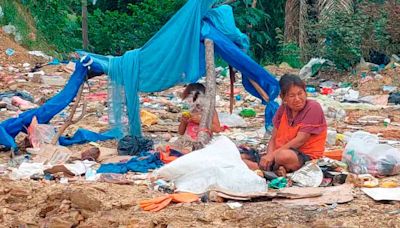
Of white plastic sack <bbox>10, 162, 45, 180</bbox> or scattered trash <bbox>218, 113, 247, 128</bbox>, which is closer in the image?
white plastic sack <bbox>10, 162, 45, 180</bbox>

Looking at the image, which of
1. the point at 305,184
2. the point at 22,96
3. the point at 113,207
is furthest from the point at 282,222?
the point at 22,96

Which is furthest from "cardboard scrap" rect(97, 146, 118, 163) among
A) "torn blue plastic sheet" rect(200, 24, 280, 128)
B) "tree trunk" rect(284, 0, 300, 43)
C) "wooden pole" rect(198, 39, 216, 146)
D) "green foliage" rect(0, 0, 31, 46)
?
"tree trunk" rect(284, 0, 300, 43)

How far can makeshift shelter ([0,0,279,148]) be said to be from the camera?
6.92 m

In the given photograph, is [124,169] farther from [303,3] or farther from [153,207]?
[303,3]

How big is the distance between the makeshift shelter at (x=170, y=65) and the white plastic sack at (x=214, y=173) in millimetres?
1737

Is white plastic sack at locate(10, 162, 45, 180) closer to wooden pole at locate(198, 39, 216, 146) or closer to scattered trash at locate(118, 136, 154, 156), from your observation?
scattered trash at locate(118, 136, 154, 156)

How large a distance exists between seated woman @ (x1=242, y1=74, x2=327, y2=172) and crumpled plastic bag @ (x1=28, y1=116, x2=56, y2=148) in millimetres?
2393

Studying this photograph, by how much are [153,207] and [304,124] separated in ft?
4.75

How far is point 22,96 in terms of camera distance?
10992 mm

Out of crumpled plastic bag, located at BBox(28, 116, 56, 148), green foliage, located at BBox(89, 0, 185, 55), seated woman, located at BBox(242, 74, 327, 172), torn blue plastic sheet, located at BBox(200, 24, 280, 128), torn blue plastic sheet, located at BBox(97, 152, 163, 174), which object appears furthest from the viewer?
green foliage, located at BBox(89, 0, 185, 55)

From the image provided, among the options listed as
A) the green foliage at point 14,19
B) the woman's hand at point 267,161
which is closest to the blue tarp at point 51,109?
the woman's hand at point 267,161

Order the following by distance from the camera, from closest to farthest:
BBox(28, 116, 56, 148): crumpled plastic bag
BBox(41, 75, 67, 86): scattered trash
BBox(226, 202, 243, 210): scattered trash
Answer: BBox(226, 202, 243, 210): scattered trash → BBox(28, 116, 56, 148): crumpled plastic bag → BBox(41, 75, 67, 86): scattered trash

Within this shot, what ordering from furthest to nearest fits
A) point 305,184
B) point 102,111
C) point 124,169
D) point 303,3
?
point 303,3 < point 102,111 < point 124,169 < point 305,184

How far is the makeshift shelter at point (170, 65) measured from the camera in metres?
6.92
